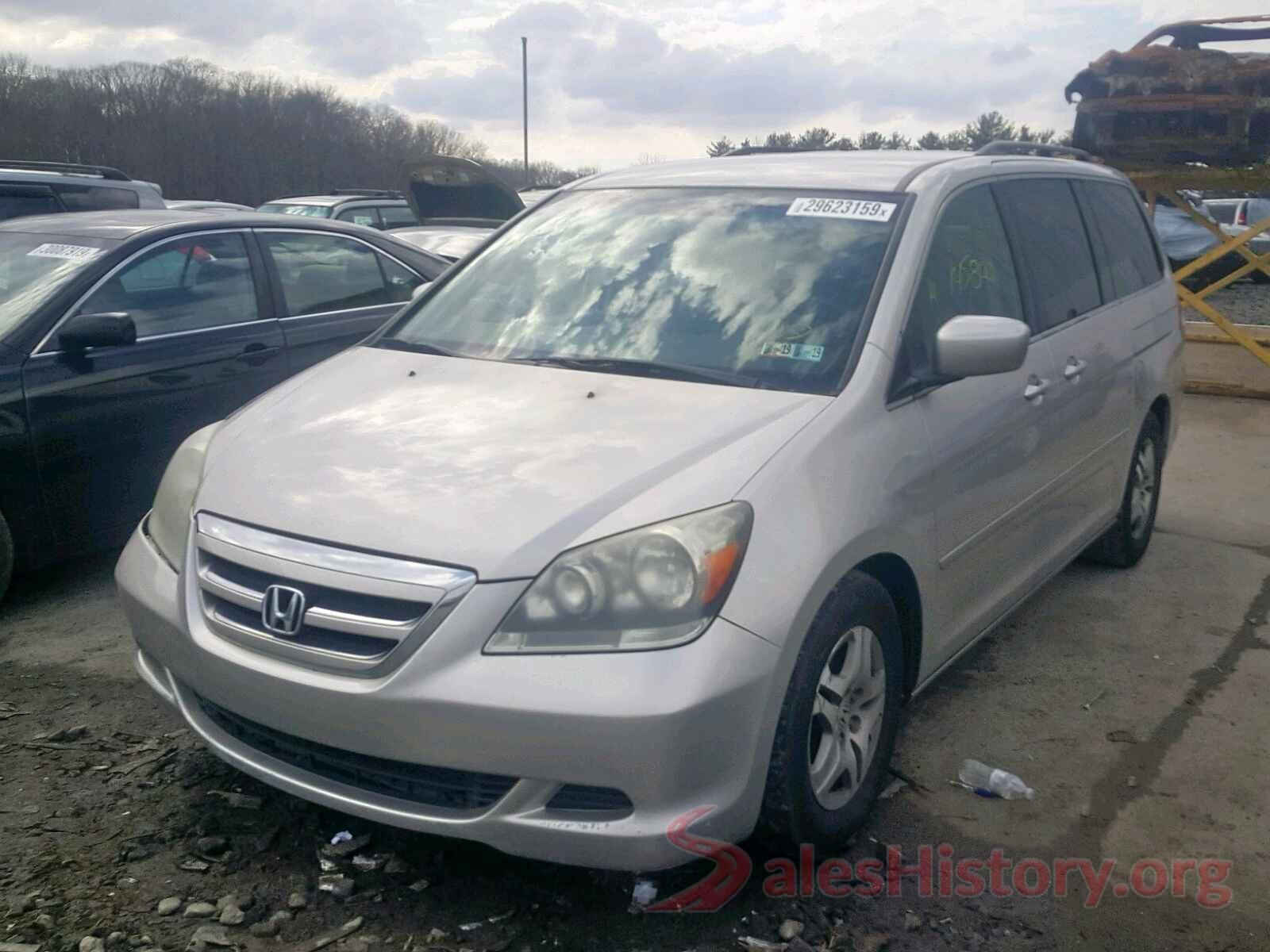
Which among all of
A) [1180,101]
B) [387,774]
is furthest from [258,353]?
[1180,101]

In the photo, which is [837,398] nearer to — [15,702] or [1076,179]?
[1076,179]

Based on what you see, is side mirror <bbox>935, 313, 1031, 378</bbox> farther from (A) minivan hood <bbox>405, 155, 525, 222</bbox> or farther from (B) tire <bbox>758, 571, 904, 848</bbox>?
(A) minivan hood <bbox>405, 155, 525, 222</bbox>

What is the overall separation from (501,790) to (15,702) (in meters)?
2.17

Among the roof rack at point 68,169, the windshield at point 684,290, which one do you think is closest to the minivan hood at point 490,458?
the windshield at point 684,290

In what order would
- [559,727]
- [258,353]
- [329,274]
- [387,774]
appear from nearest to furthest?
[559,727]
[387,774]
[258,353]
[329,274]

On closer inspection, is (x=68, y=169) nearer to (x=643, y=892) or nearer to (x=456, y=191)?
(x=456, y=191)

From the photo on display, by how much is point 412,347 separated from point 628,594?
5.36ft

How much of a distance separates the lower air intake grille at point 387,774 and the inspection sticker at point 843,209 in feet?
6.46

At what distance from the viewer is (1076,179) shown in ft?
16.1

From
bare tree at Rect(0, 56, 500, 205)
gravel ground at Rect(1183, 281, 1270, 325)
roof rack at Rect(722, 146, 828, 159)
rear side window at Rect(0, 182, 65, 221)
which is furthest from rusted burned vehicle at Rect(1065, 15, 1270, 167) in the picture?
bare tree at Rect(0, 56, 500, 205)

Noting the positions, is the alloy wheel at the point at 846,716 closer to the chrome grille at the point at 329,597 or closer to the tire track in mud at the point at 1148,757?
the tire track in mud at the point at 1148,757

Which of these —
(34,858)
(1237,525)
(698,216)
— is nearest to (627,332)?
(698,216)

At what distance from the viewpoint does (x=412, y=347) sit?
3.84 m

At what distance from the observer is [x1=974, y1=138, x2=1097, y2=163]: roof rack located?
4.46 metres
